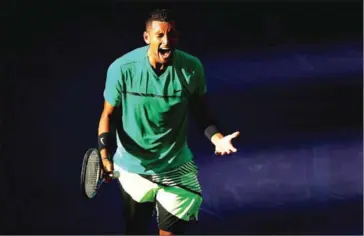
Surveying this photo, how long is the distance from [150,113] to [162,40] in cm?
44

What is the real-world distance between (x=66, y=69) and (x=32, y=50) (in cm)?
25

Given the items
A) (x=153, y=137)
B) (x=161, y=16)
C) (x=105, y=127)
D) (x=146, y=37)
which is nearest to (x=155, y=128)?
(x=153, y=137)

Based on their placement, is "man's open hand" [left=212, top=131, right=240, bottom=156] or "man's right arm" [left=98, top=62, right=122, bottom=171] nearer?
"man's open hand" [left=212, top=131, right=240, bottom=156]

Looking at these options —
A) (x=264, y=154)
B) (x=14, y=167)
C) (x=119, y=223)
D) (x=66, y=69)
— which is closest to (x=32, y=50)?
(x=66, y=69)

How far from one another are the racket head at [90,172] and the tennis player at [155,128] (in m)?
0.10

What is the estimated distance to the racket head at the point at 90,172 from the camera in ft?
16.4

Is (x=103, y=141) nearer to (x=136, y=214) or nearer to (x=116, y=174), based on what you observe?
(x=116, y=174)

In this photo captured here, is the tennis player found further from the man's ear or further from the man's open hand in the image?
the man's open hand

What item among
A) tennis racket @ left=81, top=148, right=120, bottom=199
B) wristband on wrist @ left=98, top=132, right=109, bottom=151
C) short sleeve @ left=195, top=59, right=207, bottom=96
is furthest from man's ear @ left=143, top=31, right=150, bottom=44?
tennis racket @ left=81, top=148, right=120, bottom=199

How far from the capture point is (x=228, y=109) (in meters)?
5.59

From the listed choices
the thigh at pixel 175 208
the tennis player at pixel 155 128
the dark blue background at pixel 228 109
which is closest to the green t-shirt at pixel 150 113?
the tennis player at pixel 155 128

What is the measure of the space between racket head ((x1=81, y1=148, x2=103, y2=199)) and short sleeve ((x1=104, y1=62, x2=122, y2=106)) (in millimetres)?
424

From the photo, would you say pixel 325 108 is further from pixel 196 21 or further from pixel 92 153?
pixel 92 153

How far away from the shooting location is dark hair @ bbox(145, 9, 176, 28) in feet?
17.3
